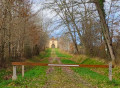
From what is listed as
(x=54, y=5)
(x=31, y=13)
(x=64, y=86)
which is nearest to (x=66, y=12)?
(x=31, y=13)

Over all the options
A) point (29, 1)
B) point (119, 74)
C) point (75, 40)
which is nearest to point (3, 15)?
point (29, 1)

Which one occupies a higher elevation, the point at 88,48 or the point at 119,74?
the point at 88,48

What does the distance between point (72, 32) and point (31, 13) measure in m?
7.90

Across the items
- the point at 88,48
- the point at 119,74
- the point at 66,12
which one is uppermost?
the point at 66,12

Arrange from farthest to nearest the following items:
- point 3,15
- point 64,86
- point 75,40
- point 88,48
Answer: point 75,40, point 88,48, point 3,15, point 64,86

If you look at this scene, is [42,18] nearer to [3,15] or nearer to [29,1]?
[29,1]

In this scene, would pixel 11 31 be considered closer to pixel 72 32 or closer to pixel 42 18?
pixel 72 32

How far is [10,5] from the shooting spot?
14.8 meters

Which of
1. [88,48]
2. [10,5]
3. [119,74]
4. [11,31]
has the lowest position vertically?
[119,74]

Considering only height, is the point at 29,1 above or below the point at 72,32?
above

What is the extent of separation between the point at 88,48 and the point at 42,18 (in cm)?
1802

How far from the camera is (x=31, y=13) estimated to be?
2280 cm

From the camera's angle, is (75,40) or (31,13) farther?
(75,40)

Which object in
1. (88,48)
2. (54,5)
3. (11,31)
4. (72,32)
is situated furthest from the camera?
(72,32)
